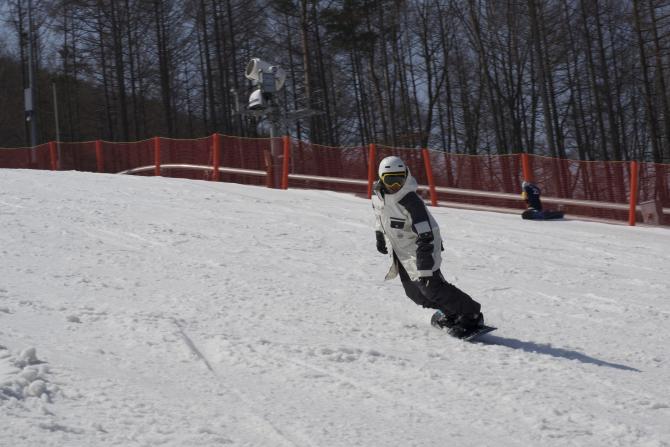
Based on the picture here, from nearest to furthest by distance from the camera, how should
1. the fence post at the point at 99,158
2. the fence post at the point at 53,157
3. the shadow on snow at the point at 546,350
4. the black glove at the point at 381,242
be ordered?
the shadow on snow at the point at 546,350, the black glove at the point at 381,242, the fence post at the point at 99,158, the fence post at the point at 53,157

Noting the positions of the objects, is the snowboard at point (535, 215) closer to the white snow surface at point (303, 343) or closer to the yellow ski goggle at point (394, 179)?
the white snow surface at point (303, 343)

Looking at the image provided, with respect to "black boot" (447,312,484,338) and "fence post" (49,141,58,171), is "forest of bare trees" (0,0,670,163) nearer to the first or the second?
"fence post" (49,141,58,171)

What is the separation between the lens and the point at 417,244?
19.1ft

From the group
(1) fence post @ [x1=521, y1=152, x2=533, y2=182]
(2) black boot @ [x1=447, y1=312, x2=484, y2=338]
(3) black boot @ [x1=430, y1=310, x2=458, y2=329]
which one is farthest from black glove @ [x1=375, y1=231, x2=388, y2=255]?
(1) fence post @ [x1=521, y1=152, x2=533, y2=182]

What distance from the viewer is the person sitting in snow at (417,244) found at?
5.83 meters

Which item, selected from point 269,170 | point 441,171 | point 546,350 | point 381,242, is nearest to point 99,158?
point 269,170

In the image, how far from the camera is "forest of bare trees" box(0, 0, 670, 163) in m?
33.0

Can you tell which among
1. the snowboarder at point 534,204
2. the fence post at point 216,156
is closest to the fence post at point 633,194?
the snowboarder at point 534,204

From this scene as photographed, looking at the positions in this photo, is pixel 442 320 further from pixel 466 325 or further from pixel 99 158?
pixel 99 158

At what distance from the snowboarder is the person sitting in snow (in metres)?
9.38

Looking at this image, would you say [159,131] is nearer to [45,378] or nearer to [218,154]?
[218,154]

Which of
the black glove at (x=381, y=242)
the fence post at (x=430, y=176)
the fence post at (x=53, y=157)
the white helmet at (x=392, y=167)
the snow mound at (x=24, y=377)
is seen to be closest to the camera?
the snow mound at (x=24, y=377)

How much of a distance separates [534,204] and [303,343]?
35.3 feet

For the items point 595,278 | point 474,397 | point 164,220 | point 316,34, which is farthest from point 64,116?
point 474,397
